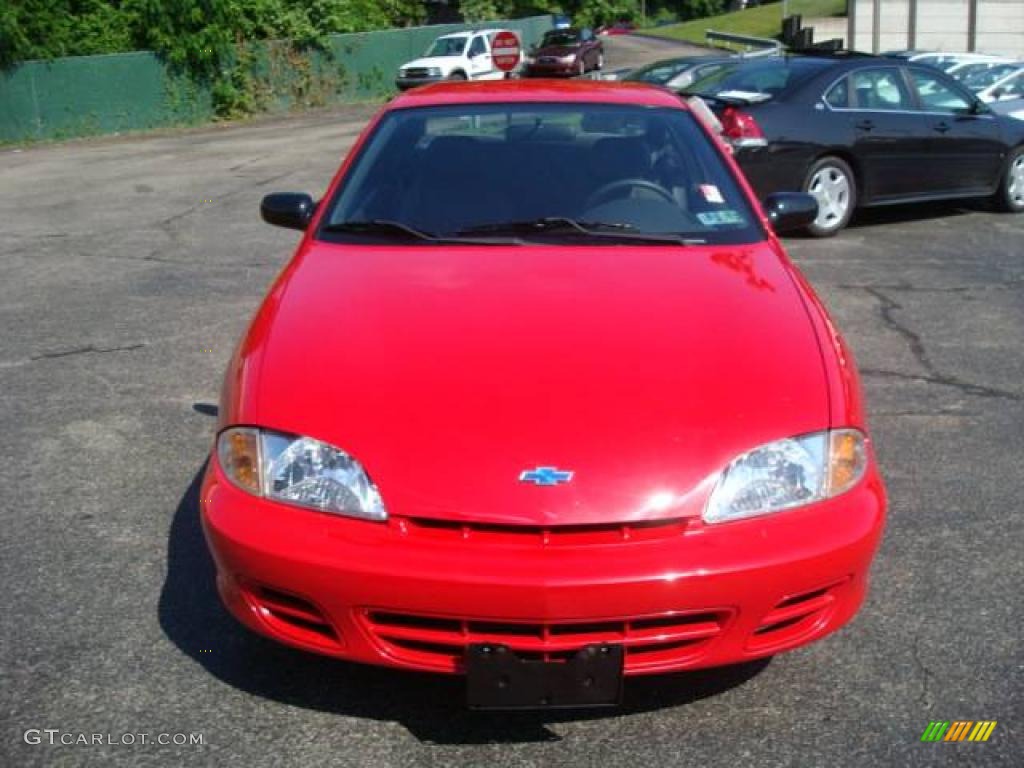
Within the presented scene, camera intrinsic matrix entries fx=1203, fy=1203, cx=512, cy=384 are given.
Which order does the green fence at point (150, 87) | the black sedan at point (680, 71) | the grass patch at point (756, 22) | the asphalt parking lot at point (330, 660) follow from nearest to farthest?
1. the asphalt parking lot at point (330, 660)
2. the black sedan at point (680, 71)
3. the green fence at point (150, 87)
4. the grass patch at point (756, 22)

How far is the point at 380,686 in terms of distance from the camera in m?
3.27

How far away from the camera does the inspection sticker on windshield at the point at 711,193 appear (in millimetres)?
4273

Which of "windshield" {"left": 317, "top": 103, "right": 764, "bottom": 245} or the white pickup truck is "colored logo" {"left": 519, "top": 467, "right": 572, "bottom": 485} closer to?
"windshield" {"left": 317, "top": 103, "right": 764, "bottom": 245}

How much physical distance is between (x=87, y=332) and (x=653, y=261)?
4.63 meters

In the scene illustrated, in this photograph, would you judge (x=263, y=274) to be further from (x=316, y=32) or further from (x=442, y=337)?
(x=316, y=32)

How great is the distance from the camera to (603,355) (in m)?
3.23

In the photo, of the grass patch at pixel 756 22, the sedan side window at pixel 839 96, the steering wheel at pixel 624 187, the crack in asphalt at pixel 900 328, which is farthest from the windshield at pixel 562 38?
the steering wheel at pixel 624 187

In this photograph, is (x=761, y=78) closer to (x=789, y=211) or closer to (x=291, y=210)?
(x=789, y=211)

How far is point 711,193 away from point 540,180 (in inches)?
24.1

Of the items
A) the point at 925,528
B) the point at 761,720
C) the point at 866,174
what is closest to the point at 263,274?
the point at 866,174

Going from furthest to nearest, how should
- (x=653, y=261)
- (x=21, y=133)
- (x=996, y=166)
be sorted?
1. (x=21, y=133)
2. (x=996, y=166)
3. (x=653, y=261)

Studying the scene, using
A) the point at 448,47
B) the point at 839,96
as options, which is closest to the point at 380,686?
the point at 839,96

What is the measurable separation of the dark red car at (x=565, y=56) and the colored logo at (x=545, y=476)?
120ft

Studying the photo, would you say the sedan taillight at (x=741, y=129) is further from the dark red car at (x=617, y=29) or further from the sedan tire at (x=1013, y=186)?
the dark red car at (x=617, y=29)
